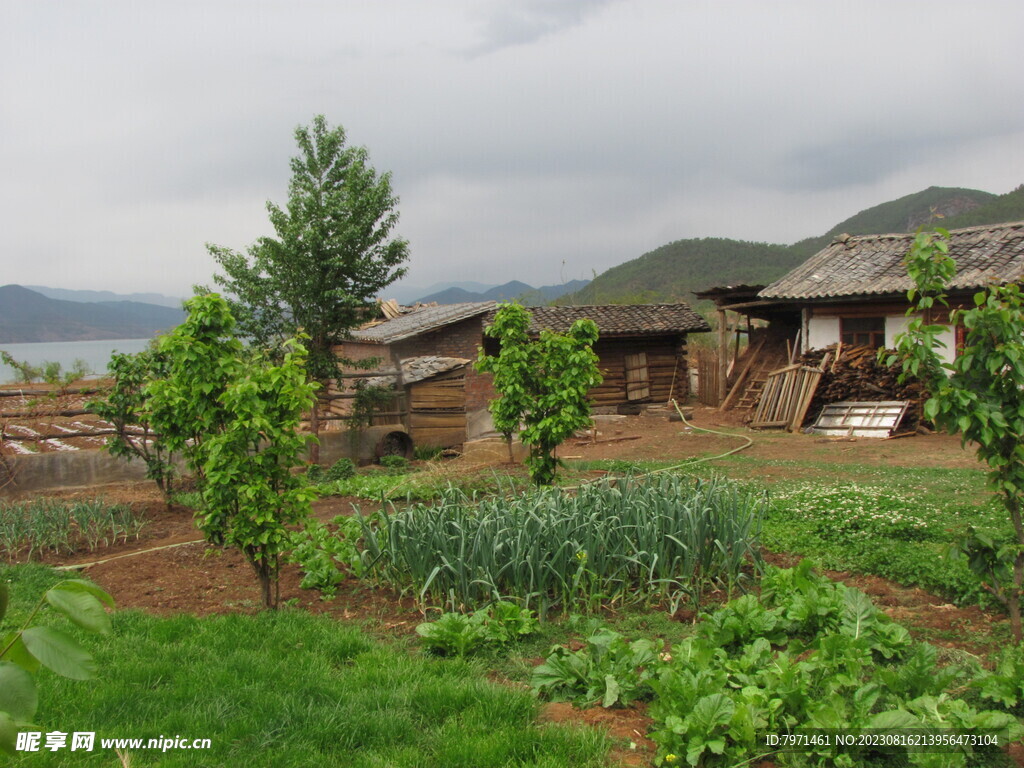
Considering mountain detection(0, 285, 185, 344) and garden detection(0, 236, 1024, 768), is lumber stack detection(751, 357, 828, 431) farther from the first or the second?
mountain detection(0, 285, 185, 344)

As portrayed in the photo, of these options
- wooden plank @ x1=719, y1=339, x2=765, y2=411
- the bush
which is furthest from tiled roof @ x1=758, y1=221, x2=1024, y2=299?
the bush

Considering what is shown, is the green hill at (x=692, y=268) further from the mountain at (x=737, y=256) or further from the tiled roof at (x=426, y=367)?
the tiled roof at (x=426, y=367)

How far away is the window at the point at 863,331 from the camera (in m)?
16.9

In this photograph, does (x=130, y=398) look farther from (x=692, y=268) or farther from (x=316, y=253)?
(x=692, y=268)

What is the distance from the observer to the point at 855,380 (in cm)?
1659

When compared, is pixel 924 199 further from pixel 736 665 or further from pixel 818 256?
pixel 736 665

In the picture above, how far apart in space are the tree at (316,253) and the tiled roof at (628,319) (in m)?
9.15

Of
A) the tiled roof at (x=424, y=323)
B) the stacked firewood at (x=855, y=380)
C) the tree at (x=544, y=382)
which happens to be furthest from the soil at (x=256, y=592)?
the tiled roof at (x=424, y=323)

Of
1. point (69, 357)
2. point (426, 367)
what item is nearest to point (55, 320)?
point (69, 357)

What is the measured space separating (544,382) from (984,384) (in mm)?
4968

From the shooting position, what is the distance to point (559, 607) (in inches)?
197

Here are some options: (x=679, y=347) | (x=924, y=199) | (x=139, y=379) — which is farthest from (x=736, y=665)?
(x=924, y=199)

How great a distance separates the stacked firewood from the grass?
1492 cm

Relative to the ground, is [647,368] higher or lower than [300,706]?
higher
